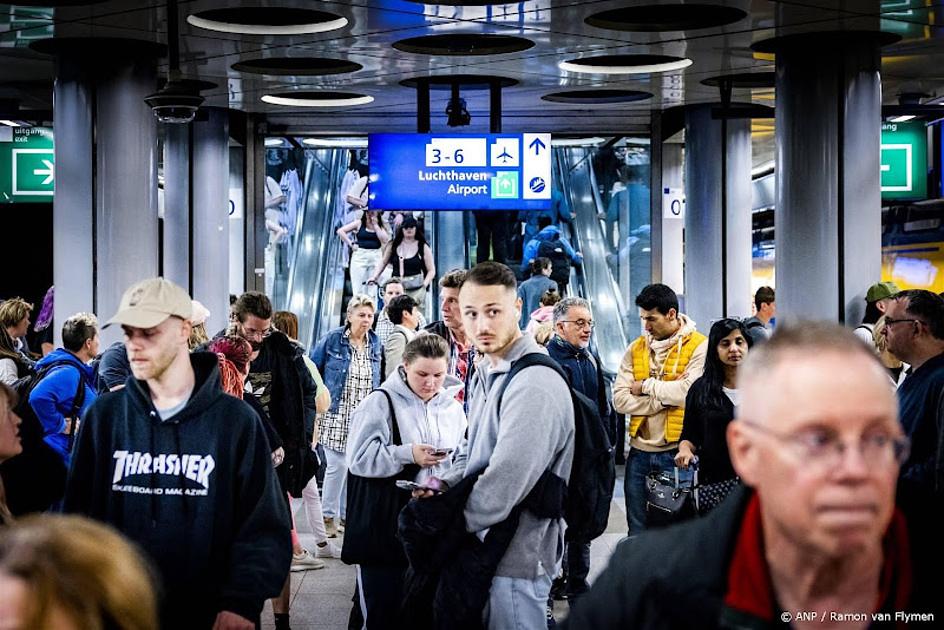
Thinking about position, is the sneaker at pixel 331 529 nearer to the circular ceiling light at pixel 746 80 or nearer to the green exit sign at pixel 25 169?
the circular ceiling light at pixel 746 80

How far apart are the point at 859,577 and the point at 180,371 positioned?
8.73 feet

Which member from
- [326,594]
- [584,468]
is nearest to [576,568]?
[326,594]

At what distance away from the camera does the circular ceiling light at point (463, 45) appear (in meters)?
11.7

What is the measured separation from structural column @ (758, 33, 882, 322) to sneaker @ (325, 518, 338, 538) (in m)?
4.01

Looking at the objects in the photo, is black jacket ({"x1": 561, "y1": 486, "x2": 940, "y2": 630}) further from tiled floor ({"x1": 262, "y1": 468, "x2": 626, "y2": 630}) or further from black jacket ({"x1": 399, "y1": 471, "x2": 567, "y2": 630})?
tiled floor ({"x1": 262, "y1": 468, "x2": 626, "y2": 630})

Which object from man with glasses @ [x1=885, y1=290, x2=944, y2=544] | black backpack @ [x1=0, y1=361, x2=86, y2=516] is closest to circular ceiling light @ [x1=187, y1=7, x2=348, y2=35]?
man with glasses @ [x1=885, y1=290, x2=944, y2=544]

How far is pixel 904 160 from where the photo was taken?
15.5 meters

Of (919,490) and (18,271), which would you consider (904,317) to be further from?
(18,271)

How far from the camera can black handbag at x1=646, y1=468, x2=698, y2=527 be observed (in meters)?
6.70

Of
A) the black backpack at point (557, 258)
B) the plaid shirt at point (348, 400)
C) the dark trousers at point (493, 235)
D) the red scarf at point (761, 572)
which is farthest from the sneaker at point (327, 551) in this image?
the dark trousers at point (493, 235)

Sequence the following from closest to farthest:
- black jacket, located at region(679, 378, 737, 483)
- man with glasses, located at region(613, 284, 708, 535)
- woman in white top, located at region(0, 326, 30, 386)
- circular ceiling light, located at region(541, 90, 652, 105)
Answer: black jacket, located at region(679, 378, 737, 483) → man with glasses, located at region(613, 284, 708, 535) → woman in white top, located at region(0, 326, 30, 386) → circular ceiling light, located at region(541, 90, 652, 105)

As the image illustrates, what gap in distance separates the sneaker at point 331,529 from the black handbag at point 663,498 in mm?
3767

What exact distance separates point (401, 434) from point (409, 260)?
15.0 metres

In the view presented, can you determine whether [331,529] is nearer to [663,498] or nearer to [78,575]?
[663,498]
